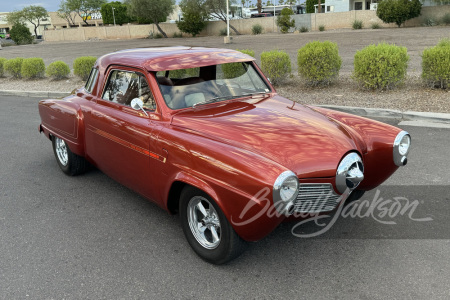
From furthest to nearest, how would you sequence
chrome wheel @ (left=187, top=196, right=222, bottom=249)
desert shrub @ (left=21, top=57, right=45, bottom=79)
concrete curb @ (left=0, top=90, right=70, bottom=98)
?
desert shrub @ (left=21, top=57, right=45, bottom=79), concrete curb @ (left=0, top=90, right=70, bottom=98), chrome wheel @ (left=187, top=196, right=222, bottom=249)

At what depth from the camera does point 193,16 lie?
46656 millimetres

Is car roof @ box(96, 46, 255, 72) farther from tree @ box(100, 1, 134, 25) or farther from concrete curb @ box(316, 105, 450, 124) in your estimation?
tree @ box(100, 1, 134, 25)

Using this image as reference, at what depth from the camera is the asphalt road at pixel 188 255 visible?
2.85 metres

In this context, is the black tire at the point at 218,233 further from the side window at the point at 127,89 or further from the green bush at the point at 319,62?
the green bush at the point at 319,62

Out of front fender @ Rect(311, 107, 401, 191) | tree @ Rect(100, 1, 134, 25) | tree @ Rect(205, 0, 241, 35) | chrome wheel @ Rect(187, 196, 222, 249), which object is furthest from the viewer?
tree @ Rect(100, 1, 134, 25)

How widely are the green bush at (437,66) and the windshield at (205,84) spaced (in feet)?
19.2

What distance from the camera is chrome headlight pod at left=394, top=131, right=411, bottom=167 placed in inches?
133

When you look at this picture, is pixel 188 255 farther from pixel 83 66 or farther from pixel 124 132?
pixel 83 66

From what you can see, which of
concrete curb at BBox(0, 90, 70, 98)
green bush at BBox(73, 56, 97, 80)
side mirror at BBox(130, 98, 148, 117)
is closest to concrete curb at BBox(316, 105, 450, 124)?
side mirror at BBox(130, 98, 148, 117)

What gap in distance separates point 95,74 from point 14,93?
35.6 feet

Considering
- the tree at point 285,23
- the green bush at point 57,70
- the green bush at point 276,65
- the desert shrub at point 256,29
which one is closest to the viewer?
the green bush at point 276,65

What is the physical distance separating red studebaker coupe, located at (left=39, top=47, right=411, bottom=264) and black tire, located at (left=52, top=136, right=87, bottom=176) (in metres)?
0.39

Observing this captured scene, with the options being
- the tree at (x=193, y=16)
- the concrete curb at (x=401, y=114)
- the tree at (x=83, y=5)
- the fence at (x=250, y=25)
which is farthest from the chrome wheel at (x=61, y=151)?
the tree at (x=83, y=5)

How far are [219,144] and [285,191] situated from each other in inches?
26.1
